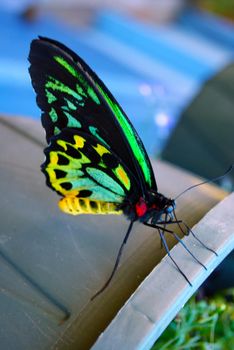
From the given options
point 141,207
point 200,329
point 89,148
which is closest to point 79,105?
point 89,148

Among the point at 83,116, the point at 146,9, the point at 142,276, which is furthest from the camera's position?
the point at 146,9

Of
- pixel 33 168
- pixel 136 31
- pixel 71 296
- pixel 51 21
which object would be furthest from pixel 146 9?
pixel 71 296

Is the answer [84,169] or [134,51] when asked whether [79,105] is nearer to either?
[84,169]

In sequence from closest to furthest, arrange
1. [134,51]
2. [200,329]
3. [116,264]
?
1. [116,264]
2. [200,329]
3. [134,51]

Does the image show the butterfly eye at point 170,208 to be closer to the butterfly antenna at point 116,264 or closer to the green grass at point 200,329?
the butterfly antenna at point 116,264

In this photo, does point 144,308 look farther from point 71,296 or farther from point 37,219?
point 37,219

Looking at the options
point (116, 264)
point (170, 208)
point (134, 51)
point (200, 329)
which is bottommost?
point (200, 329)

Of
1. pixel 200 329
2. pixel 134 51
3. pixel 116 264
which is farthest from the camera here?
pixel 134 51

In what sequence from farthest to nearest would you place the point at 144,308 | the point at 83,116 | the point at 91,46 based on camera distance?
the point at 91,46
the point at 83,116
the point at 144,308

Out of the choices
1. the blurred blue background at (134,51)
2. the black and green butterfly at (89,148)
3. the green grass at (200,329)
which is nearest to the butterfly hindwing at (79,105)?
the black and green butterfly at (89,148)
